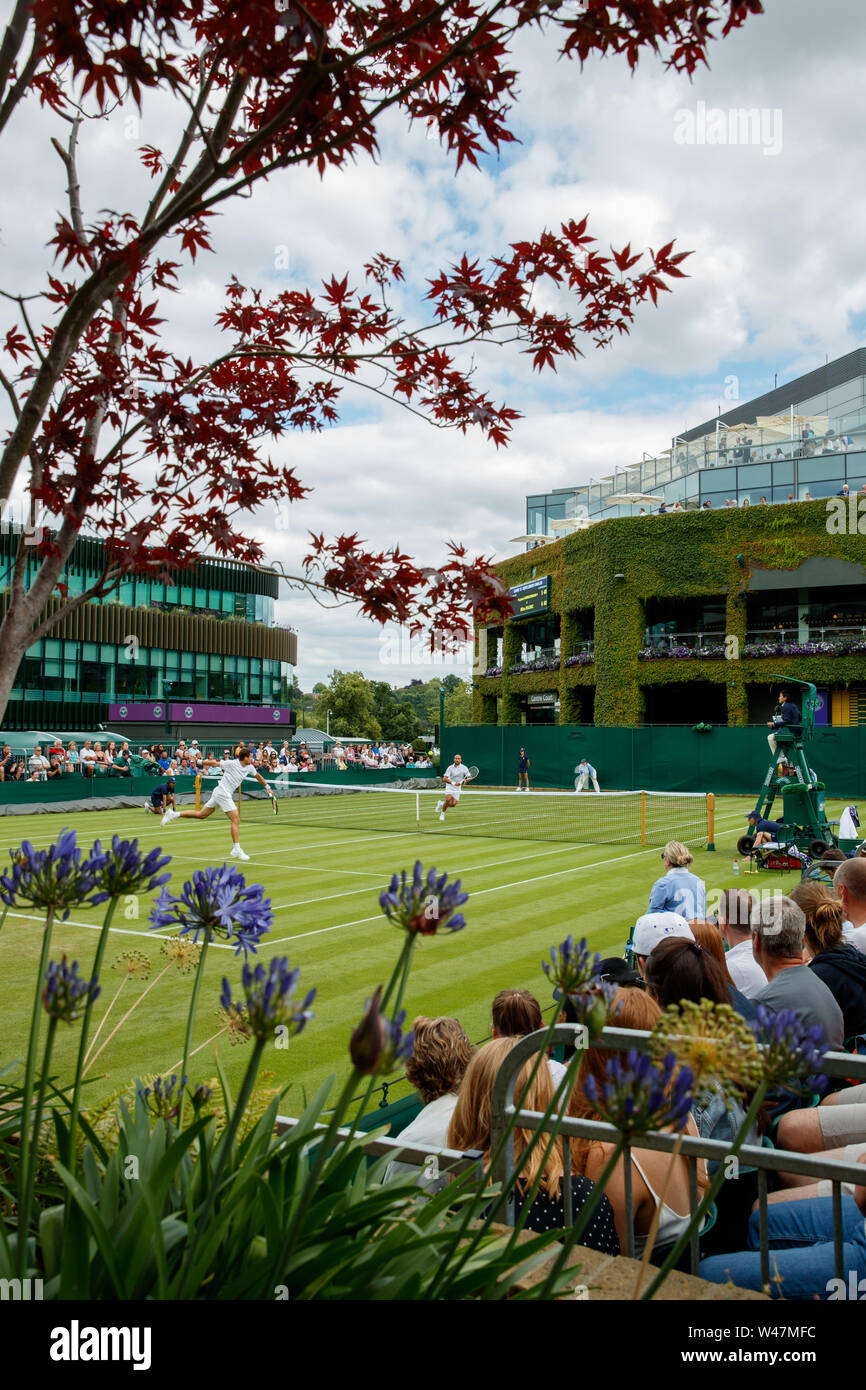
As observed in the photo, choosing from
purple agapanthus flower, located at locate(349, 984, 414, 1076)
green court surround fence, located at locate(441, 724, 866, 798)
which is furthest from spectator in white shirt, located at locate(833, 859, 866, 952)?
green court surround fence, located at locate(441, 724, 866, 798)

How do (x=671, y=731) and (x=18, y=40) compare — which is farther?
(x=671, y=731)

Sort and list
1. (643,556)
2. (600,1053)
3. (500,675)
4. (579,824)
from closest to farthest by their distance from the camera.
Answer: (600,1053) < (579,824) < (643,556) < (500,675)

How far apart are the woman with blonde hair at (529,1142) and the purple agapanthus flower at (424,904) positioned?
1347mm

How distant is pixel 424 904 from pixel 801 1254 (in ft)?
7.79

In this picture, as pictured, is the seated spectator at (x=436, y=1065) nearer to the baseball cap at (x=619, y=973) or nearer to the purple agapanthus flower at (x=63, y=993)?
the baseball cap at (x=619, y=973)

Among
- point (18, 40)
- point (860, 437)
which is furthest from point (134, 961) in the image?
point (860, 437)

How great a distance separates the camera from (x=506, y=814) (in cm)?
3100

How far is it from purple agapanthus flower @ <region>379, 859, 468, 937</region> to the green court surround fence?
Result: 1350 inches

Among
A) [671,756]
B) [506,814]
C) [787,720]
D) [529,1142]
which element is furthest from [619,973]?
[671,756]

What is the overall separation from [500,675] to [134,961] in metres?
59.7

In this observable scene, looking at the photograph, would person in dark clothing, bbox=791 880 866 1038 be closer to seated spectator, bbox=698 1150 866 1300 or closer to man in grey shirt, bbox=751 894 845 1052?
man in grey shirt, bbox=751 894 845 1052

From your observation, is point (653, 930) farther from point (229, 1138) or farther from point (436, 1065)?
point (229, 1138)

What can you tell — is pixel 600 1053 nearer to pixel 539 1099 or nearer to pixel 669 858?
pixel 539 1099

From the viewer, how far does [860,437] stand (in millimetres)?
49875
